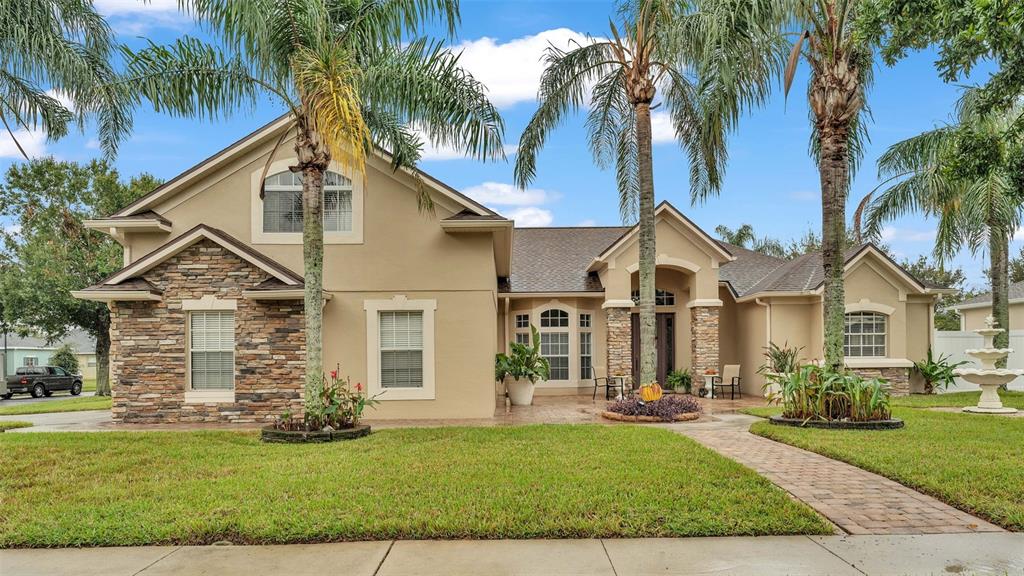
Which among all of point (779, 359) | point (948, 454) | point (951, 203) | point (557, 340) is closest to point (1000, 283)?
point (951, 203)

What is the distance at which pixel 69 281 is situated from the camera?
2831 centimetres

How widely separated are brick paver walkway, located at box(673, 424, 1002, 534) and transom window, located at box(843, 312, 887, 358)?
1056 centimetres

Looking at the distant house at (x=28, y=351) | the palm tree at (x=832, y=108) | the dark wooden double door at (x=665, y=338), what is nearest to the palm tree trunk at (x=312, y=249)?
the palm tree at (x=832, y=108)

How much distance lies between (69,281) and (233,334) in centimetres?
1920

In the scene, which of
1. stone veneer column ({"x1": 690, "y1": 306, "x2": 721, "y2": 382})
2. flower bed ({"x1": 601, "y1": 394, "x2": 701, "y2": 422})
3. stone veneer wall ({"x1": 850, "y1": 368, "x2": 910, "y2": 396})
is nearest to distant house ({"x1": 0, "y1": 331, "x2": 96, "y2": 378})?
stone veneer column ({"x1": 690, "y1": 306, "x2": 721, "y2": 382})

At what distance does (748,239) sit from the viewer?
44250mm

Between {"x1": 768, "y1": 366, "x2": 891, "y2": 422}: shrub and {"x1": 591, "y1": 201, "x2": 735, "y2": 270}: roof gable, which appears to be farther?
{"x1": 591, "y1": 201, "x2": 735, "y2": 270}: roof gable

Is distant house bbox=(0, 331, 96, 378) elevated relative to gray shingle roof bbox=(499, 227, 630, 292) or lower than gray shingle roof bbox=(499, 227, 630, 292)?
lower

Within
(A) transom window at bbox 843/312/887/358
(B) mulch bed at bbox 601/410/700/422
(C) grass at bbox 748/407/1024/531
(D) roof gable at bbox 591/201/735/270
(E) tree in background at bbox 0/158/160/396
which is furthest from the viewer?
(E) tree in background at bbox 0/158/160/396

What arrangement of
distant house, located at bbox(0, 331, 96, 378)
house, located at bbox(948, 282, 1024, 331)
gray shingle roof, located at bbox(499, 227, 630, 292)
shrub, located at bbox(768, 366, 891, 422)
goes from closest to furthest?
shrub, located at bbox(768, 366, 891, 422) → gray shingle roof, located at bbox(499, 227, 630, 292) → house, located at bbox(948, 282, 1024, 331) → distant house, located at bbox(0, 331, 96, 378)

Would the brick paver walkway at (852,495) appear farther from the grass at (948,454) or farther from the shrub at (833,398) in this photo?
the shrub at (833,398)

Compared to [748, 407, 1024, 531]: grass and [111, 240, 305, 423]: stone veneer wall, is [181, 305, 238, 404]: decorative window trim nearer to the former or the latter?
[111, 240, 305, 423]: stone veneer wall

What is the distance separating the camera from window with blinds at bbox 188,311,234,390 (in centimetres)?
1388

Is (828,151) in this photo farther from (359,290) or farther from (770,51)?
(359,290)
